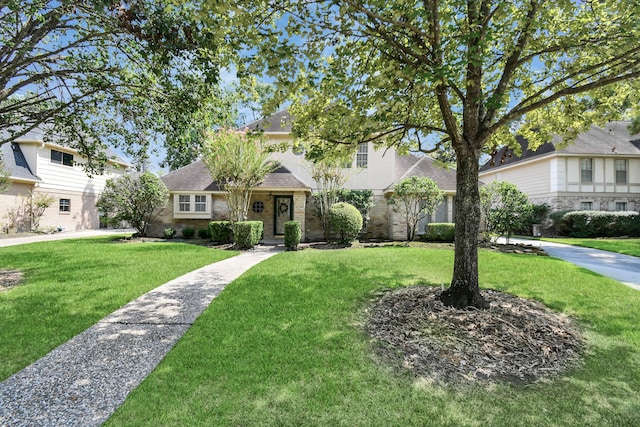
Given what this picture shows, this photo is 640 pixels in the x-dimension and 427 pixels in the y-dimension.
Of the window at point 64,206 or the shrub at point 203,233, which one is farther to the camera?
the window at point 64,206

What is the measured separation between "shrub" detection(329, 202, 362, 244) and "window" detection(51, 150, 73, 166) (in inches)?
772

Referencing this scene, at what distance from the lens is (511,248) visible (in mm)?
11820

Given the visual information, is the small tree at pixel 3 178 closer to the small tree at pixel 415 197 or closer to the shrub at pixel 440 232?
the small tree at pixel 415 197

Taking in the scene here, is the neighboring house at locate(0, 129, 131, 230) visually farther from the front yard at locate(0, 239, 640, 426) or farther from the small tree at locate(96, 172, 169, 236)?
the front yard at locate(0, 239, 640, 426)

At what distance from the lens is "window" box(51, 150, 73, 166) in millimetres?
20234

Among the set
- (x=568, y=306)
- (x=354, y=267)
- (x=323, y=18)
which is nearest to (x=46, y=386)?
(x=323, y=18)

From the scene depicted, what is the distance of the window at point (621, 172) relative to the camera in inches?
790

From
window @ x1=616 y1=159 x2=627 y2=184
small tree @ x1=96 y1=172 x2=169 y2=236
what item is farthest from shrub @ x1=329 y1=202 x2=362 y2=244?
window @ x1=616 y1=159 x2=627 y2=184

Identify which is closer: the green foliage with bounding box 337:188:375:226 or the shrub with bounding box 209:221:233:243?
the shrub with bounding box 209:221:233:243

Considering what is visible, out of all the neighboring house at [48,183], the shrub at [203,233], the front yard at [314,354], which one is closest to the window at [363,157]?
the shrub at [203,233]

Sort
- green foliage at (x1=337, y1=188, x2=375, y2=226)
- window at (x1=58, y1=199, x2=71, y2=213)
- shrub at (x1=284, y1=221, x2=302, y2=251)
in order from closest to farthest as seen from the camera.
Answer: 1. shrub at (x1=284, y1=221, x2=302, y2=251)
2. green foliage at (x1=337, y1=188, x2=375, y2=226)
3. window at (x1=58, y1=199, x2=71, y2=213)

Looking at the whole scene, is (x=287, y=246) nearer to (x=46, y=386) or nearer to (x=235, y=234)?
(x=235, y=234)

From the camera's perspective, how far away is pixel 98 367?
11.4ft

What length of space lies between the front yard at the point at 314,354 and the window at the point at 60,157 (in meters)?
17.2
